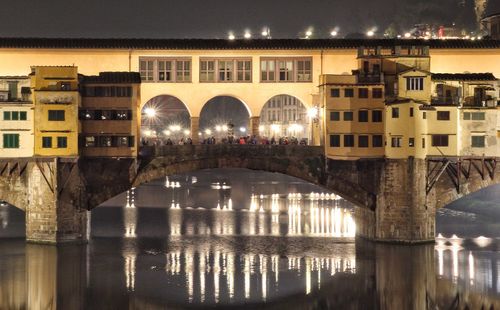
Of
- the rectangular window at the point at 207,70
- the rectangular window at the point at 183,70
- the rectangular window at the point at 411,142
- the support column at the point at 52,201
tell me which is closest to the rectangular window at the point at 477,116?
the rectangular window at the point at 411,142

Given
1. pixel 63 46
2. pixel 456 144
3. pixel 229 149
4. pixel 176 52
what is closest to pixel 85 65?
pixel 63 46

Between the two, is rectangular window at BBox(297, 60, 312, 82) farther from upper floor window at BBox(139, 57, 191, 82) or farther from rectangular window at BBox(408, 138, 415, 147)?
rectangular window at BBox(408, 138, 415, 147)

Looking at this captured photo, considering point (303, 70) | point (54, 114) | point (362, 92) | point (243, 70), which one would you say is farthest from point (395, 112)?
point (54, 114)

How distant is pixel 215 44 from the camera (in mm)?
56375

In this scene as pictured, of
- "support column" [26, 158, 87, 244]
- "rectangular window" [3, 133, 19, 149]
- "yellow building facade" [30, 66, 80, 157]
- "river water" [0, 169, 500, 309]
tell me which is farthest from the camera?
"rectangular window" [3, 133, 19, 149]

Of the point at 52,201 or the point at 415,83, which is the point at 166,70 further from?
the point at 415,83

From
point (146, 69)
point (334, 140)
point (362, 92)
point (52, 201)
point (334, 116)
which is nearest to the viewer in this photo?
point (52, 201)

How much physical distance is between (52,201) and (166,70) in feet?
40.7

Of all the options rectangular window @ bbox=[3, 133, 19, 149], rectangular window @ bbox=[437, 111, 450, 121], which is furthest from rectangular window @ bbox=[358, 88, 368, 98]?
rectangular window @ bbox=[3, 133, 19, 149]

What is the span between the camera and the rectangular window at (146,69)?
185 ft

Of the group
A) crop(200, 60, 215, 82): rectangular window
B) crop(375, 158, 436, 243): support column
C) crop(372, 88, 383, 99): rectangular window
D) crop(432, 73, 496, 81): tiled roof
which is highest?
crop(200, 60, 215, 82): rectangular window

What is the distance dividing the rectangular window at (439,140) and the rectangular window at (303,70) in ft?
31.7

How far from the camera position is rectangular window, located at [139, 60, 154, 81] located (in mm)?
56438

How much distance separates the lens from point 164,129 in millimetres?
122562
